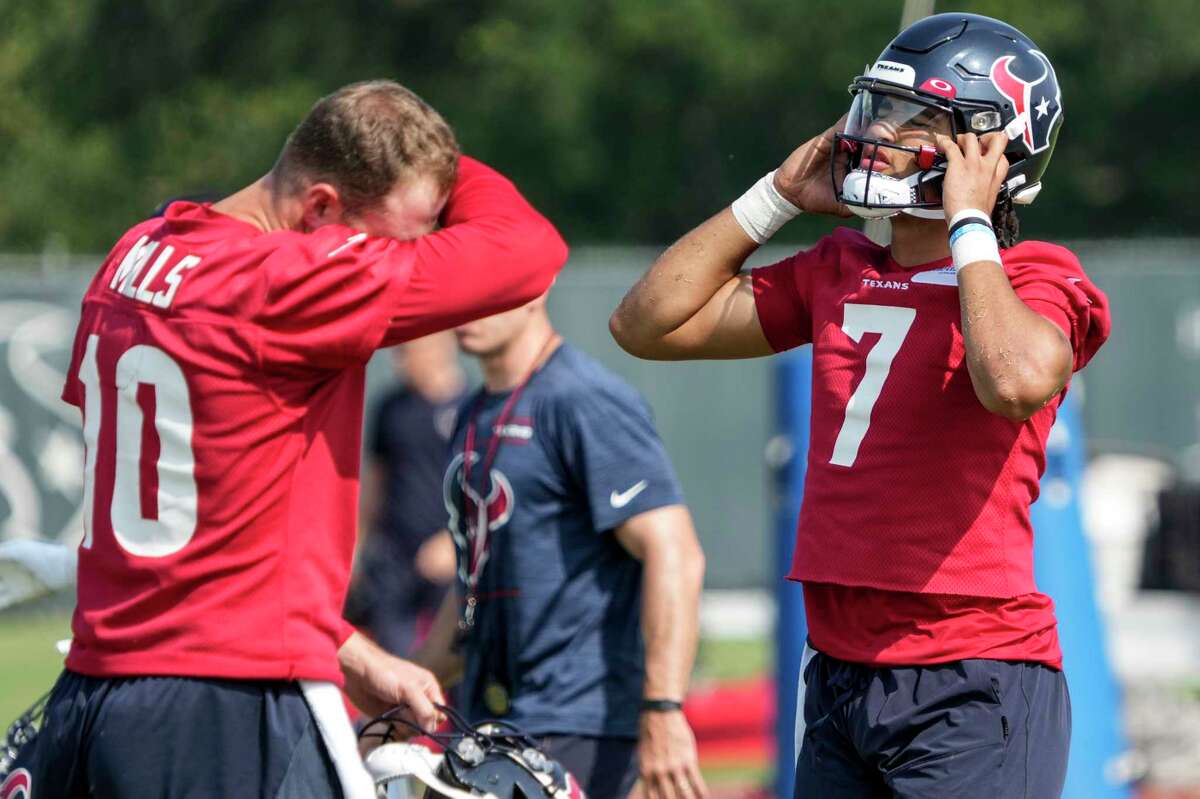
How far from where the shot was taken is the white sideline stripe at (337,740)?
3.41 m

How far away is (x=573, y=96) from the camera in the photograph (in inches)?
1005

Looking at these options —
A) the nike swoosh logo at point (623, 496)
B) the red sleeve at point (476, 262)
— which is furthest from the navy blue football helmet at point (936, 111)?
the nike swoosh logo at point (623, 496)

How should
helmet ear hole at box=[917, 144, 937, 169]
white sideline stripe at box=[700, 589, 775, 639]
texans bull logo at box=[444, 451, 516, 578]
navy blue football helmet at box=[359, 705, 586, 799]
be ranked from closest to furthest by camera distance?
helmet ear hole at box=[917, 144, 937, 169]
navy blue football helmet at box=[359, 705, 586, 799]
texans bull logo at box=[444, 451, 516, 578]
white sideline stripe at box=[700, 589, 775, 639]

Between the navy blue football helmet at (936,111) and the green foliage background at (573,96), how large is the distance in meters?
21.6

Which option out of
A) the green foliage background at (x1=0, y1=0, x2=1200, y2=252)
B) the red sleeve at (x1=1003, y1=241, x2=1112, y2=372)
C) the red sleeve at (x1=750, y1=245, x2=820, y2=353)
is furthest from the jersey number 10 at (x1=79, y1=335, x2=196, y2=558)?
the green foliage background at (x1=0, y1=0, x2=1200, y2=252)

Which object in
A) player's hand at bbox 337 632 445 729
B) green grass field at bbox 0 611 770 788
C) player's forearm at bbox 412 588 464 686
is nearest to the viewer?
player's hand at bbox 337 632 445 729

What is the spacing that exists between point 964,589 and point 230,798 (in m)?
1.46

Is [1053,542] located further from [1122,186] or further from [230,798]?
[1122,186]

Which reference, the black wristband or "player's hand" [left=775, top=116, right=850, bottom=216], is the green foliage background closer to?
the black wristband

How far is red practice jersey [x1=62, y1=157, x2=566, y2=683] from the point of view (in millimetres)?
3365

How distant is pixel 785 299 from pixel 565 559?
1.21 metres

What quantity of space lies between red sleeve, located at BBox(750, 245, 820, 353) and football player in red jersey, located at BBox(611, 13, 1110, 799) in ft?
0.30

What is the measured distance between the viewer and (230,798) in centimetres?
333

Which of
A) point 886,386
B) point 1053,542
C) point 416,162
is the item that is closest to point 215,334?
point 416,162
